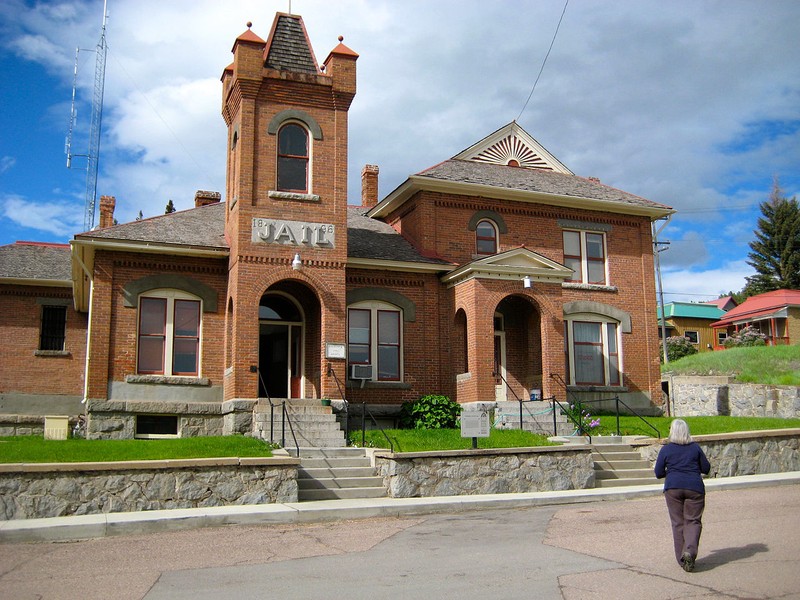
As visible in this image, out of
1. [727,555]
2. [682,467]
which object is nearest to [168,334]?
[682,467]

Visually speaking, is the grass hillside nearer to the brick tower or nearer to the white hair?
the brick tower

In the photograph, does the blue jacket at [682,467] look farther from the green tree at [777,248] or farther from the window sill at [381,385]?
the green tree at [777,248]

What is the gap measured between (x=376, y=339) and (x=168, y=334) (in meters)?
5.45

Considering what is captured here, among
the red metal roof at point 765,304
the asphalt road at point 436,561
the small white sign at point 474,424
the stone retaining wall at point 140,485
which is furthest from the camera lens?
the red metal roof at point 765,304

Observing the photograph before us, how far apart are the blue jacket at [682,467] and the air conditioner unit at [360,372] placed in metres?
12.7

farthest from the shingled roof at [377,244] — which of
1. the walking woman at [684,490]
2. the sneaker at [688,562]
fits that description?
the sneaker at [688,562]

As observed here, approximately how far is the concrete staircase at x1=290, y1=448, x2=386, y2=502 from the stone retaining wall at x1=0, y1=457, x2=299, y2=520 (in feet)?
2.37

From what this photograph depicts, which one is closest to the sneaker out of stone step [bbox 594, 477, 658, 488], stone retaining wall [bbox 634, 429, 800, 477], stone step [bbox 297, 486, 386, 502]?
stone step [bbox 297, 486, 386, 502]

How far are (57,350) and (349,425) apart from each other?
11866mm

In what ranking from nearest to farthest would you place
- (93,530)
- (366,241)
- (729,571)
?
(729,571), (93,530), (366,241)

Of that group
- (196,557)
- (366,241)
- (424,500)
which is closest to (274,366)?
(366,241)

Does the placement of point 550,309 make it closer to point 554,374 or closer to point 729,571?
point 554,374

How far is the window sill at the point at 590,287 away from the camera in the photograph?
2455 centimetres

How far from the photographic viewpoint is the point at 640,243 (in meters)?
26.0
